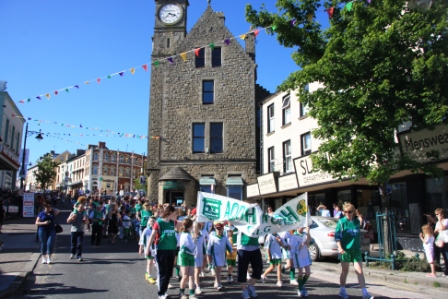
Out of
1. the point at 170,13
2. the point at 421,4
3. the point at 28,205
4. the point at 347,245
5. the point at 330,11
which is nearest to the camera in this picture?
the point at 347,245

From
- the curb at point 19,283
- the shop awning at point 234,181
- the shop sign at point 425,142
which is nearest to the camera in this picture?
the curb at point 19,283

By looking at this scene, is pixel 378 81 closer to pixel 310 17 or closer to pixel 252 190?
pixel 310 17

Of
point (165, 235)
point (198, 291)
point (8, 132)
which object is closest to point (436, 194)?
point (198, 291)

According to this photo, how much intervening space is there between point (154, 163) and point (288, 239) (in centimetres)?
2228

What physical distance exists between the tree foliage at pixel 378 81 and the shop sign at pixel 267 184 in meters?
11.8

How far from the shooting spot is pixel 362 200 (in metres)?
18.9

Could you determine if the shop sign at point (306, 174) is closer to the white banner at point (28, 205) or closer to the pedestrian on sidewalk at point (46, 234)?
the pedestrian on sidewalk at point (46, 234)

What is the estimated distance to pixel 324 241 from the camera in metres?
13.1

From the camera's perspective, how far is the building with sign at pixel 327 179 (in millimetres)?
13711

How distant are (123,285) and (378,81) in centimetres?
854

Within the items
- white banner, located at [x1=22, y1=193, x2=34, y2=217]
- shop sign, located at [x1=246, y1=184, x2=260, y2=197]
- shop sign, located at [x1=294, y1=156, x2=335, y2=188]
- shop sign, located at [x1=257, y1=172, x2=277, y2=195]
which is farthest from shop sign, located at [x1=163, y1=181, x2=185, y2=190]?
shop sign, located at [x1=294, y1=156, x2=335, y2=188]

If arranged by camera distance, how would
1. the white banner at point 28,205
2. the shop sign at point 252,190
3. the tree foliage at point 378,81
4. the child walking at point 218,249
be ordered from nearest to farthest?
the child walking at point 218,249, the tree foliage at point 378,81, the white banner at point 28,205, the shop sign at point 252,190

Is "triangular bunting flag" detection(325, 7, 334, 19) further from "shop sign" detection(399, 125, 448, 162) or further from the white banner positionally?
the white banner

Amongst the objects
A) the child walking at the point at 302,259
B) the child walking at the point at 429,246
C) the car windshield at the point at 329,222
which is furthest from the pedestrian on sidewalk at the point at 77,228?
the child walking at the point at 429,246
